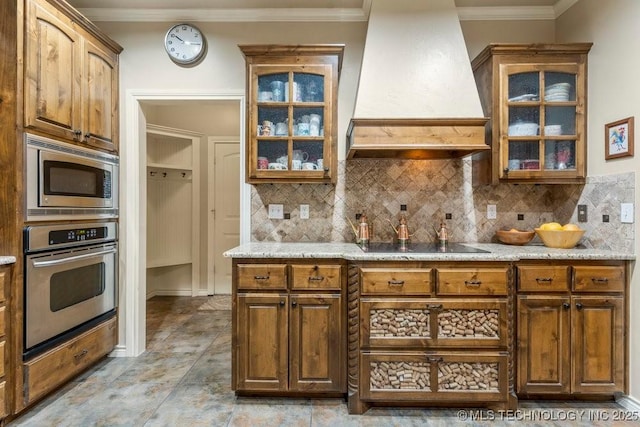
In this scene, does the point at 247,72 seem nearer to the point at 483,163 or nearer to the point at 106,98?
the point at 106,98

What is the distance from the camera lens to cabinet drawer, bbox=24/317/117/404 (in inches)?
78.2

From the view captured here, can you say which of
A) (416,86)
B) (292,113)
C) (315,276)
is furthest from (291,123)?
(315,276)

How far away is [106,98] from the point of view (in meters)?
2.60

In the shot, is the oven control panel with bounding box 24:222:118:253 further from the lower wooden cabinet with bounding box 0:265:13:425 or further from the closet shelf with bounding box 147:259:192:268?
the closet shelf with bounding box 147:259:192:268

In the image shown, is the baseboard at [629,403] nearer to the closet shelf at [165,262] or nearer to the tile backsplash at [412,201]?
the tile backsplash at [412,201]

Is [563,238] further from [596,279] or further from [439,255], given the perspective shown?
[439,255]

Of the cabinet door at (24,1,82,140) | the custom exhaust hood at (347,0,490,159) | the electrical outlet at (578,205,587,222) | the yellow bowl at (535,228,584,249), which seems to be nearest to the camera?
the cabinet door at (24,1,82,140)

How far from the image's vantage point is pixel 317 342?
213 cm

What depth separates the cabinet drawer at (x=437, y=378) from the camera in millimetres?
2031

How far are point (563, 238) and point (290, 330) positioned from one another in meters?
1.95

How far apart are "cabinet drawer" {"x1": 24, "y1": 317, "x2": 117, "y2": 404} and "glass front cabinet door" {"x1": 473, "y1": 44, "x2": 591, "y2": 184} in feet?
10.2

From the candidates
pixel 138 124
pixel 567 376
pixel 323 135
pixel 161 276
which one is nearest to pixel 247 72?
pixel 323 135

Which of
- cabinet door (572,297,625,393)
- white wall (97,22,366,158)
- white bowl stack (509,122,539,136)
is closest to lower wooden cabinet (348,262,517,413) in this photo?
cabinet door (572,297,625,393)

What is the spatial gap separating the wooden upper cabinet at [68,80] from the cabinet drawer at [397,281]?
2.09 m
